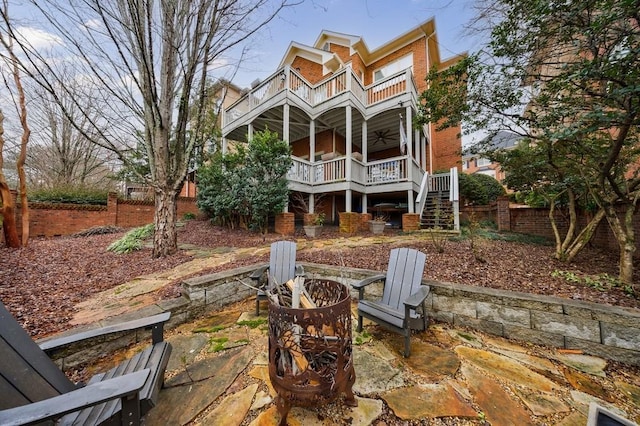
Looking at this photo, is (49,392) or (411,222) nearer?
(49,392)

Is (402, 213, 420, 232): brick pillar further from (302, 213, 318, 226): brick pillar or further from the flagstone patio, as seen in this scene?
the flagstone patio

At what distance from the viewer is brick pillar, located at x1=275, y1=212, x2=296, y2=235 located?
7434mm

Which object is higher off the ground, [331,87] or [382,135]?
[331,87]

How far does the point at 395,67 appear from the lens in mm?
11688

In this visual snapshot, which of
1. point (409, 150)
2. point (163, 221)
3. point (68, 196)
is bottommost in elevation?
point (163, 221)

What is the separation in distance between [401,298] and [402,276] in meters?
0.25

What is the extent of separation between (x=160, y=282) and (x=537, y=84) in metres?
6.11

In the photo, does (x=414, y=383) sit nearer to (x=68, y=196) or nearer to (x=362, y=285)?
(x=362, y=285)

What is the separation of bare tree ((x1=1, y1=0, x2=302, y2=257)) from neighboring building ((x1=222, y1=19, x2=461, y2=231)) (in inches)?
143

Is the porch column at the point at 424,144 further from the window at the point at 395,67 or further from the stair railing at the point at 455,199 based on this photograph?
the window at the point at 395,67

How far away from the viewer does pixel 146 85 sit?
4.58 metres

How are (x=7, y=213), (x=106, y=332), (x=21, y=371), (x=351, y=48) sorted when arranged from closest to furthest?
1. (x=21, y=371)
2. (x=106, y=332)
3. (x=7, y=213)
4. (x=351, y=48)

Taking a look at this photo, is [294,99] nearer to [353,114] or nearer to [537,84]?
[353,114]

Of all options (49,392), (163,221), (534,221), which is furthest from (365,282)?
(534,221)
